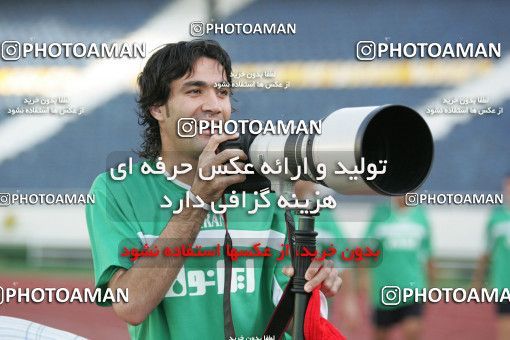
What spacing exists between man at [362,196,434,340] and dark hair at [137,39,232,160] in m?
0.54

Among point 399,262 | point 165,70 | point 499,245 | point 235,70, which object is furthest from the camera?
point 499,245

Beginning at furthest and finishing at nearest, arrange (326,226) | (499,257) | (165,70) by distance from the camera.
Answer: (499,257)
(326,226)
(165,70)

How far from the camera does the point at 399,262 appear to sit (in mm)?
2215

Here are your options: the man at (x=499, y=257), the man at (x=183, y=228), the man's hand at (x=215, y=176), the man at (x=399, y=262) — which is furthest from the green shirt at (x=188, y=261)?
the man at (x=499, y=257)

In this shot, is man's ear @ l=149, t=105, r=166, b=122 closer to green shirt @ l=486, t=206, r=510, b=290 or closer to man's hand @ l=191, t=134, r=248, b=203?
man's hand @ l=191, t=134, r=248, b=203

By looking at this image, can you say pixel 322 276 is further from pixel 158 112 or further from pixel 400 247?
pixel 400 247

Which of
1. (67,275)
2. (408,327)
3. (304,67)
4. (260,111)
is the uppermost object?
(304,67)

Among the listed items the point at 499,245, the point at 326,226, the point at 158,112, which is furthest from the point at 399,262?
the point at 158,112

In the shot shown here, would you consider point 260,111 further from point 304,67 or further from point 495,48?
point 495,48

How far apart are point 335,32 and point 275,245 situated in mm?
586

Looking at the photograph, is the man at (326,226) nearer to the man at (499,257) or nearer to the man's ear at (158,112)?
the man's ear at (158,112)

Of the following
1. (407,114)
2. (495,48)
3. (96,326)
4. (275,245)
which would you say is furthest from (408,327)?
(407,114)

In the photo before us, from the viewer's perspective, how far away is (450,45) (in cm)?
168

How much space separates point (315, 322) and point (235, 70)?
2.29ft
